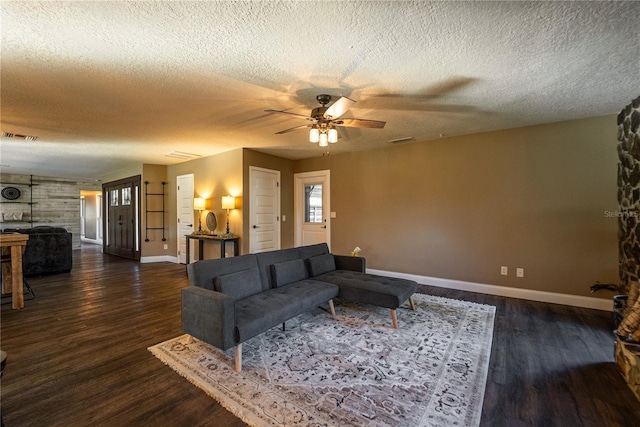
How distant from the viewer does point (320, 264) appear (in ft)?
12.4

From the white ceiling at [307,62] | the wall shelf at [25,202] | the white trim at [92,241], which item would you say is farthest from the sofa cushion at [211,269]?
the white trim at [92,241]

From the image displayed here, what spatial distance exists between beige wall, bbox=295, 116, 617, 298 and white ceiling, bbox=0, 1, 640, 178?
486mm

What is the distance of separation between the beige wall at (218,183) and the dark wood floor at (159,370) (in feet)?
6.86

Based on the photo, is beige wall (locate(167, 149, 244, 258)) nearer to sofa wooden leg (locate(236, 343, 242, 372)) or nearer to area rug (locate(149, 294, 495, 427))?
area rug (locate(149, 294, 495, 427))

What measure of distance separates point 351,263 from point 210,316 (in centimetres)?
229

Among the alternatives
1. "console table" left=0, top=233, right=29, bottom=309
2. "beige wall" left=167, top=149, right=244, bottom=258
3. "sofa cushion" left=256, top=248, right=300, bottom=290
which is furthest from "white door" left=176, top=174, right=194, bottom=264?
"sofa cushion" left=256, top=248, right=300, bottom=290

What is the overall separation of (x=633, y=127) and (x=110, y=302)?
22.8 feet

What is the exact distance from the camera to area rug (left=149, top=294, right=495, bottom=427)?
5.64 feet

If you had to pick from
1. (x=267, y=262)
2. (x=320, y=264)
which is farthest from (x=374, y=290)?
(x=267, y=262)

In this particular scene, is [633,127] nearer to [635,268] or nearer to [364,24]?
[635,268]

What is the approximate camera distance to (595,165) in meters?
3.58

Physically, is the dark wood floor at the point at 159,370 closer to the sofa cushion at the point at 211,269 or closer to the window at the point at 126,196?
the sofa cushion at the point at 211,269

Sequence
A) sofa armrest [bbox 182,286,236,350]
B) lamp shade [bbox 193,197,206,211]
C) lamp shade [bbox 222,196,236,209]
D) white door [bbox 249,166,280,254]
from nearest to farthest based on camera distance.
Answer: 1. sofa armrest [bbox 182,286,236,350]
2. lamp shade [bbox 222,196,236,209]
3. white door [bbox 249,166,280,254]
4. lamp shade [bbox 193,197,206,211]

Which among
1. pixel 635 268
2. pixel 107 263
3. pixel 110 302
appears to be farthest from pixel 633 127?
pixel 107 263
